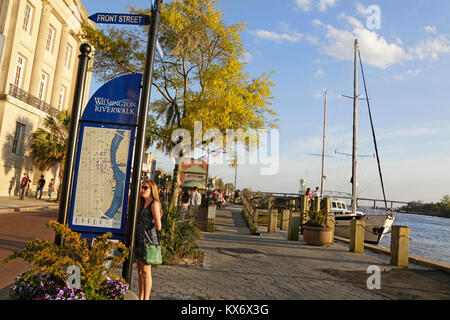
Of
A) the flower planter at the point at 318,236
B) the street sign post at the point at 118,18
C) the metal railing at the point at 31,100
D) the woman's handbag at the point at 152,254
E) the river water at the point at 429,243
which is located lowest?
the river water at the point at 429,243

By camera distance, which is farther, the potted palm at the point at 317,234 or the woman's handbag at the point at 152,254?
the potted palm at the point at 317,234

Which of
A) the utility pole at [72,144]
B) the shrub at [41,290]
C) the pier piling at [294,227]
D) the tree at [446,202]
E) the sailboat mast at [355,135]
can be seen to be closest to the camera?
the shrub at [41,290]

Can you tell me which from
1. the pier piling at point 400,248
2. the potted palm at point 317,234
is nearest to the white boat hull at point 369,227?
the potted palm at point 317,234

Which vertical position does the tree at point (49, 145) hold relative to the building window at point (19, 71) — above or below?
below

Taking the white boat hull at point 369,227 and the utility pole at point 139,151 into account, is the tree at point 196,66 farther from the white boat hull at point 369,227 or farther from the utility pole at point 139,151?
the white boat hull at point 369,227

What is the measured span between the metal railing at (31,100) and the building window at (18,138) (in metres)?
2.03

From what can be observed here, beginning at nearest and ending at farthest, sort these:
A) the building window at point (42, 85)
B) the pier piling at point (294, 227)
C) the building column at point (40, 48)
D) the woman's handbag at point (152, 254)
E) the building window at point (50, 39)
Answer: the woman's handbag at point (152, 254) < the pier piling at point (294, 227) < the building column at point (40, 48) < the building window at point (42, 85) < the building window at point (50, 39)

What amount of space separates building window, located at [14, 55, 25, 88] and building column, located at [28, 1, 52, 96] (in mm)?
938

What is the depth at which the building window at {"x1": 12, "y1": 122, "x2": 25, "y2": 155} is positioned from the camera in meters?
23.2

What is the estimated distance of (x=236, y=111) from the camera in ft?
42.2

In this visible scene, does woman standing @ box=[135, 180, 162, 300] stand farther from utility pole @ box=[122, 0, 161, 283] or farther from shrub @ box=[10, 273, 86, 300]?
shrub @ box=[10, 273, 86, 300]

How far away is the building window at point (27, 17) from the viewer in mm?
24125

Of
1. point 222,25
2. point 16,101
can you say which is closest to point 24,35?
point 16,101
